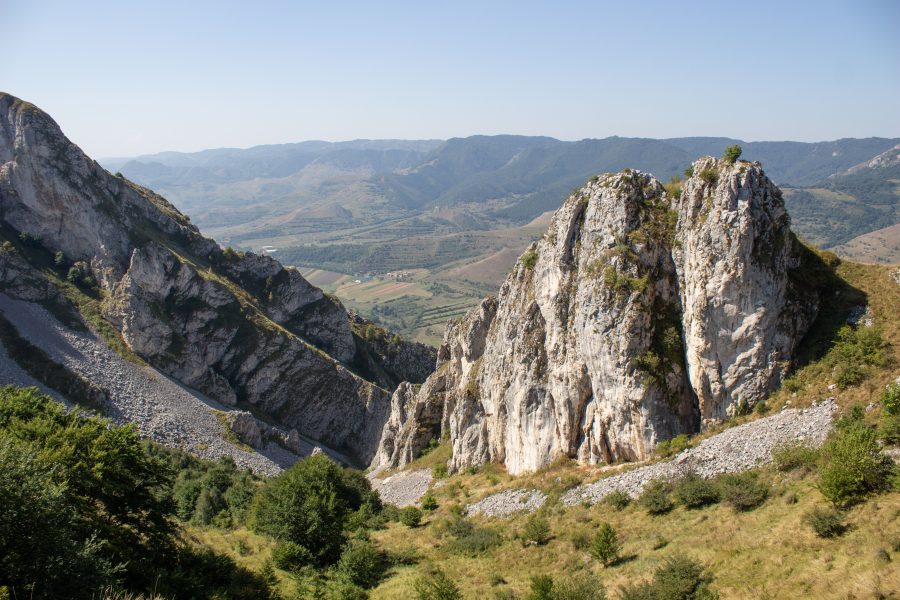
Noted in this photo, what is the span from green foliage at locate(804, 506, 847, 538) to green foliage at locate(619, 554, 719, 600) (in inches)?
183

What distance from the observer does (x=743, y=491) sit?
2664 cm

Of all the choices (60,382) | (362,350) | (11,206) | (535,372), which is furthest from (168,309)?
(535,372)

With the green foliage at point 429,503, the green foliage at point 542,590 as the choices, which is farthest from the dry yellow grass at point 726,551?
the green foliage at point 429,503

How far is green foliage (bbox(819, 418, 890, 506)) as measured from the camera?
22.3m

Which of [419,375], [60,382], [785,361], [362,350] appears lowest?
[419,375]

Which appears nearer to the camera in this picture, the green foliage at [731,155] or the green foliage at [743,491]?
the green foliage at [743,491]

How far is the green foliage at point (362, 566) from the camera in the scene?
99.1ft

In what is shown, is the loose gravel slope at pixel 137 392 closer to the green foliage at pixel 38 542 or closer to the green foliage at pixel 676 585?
the green foliage at pixel 38 542

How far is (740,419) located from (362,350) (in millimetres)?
89797

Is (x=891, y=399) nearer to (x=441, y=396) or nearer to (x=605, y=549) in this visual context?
(x=605, y=549)

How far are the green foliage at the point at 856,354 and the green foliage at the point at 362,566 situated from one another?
2851cm

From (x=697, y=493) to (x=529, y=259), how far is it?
28247mm

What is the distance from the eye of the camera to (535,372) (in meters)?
47.2

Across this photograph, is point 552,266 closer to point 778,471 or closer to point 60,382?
point 778,471
